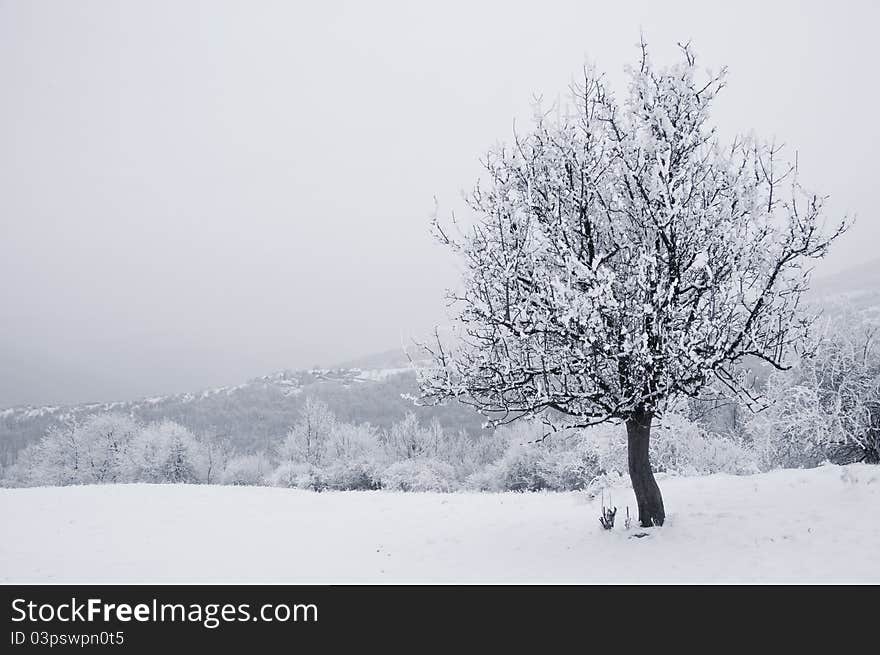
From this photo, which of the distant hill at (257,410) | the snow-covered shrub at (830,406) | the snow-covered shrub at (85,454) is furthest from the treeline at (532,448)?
the distant hill at (257,410)

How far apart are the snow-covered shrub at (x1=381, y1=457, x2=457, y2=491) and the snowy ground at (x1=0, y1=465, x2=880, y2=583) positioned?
115ft

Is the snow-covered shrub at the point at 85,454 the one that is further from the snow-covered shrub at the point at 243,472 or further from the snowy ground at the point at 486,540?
the snowy ground at the point at 486,540

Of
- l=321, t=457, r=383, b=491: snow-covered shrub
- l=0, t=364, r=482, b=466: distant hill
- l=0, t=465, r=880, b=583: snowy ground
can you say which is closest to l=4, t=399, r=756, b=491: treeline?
l=321, t=457, r=383, b=491: snow-covered shrub

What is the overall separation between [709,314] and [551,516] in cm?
732

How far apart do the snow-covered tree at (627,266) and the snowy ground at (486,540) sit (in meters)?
1.75

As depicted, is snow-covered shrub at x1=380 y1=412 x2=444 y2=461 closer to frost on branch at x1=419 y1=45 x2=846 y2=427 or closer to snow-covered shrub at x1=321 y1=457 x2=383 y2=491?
snow-covered shrub at x1=321 y1=457 x2=383 y2=491

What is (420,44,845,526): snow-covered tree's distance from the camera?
944 centimetres

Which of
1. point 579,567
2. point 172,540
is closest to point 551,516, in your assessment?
point 579,567

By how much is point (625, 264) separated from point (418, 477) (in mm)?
46040

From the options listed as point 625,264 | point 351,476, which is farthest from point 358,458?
point 625,264

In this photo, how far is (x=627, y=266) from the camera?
10492 millimetres

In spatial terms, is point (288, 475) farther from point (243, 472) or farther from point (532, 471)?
point (532, 471)
